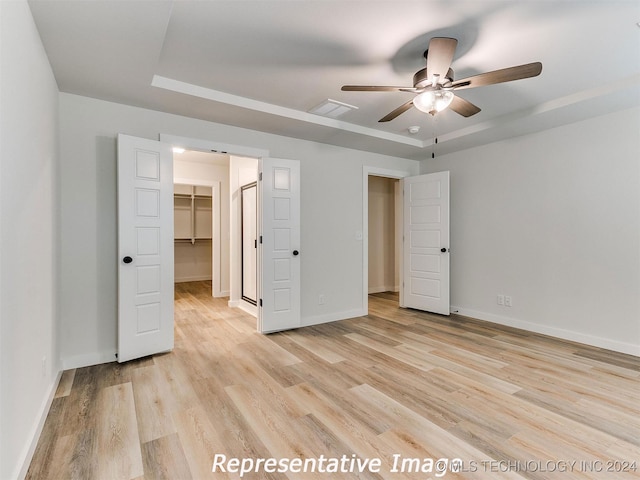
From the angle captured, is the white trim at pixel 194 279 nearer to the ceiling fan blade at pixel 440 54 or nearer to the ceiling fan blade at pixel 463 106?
the ceiling fan blade at pixel 463 106

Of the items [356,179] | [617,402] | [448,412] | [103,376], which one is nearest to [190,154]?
[356,179]

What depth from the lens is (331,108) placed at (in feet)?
11.1

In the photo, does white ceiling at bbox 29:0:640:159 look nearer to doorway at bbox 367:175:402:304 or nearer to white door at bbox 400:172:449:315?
white door at bbox 400:172:449:315

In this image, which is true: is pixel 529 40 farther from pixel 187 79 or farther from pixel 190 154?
pixel 190 154

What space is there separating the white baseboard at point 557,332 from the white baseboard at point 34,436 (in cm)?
480

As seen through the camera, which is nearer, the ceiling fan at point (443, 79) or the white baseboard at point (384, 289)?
the ceiling fan at point (443, 79)

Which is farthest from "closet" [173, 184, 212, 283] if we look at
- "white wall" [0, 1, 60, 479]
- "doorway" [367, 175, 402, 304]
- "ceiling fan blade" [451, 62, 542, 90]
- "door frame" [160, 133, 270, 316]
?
"ceiling fan blade" [451, 62, 542, 90]

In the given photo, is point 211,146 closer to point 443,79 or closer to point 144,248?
point 144,248

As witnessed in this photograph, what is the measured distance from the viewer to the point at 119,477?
5.28 feet

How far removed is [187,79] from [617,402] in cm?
428

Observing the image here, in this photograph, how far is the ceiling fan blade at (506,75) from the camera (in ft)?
6.25

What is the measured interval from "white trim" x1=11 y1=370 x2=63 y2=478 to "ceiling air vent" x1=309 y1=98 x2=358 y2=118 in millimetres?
3319

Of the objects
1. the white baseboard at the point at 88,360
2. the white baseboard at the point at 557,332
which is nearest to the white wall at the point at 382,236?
the white baseboard at the point at 557,332

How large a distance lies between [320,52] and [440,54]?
0.90 metres
